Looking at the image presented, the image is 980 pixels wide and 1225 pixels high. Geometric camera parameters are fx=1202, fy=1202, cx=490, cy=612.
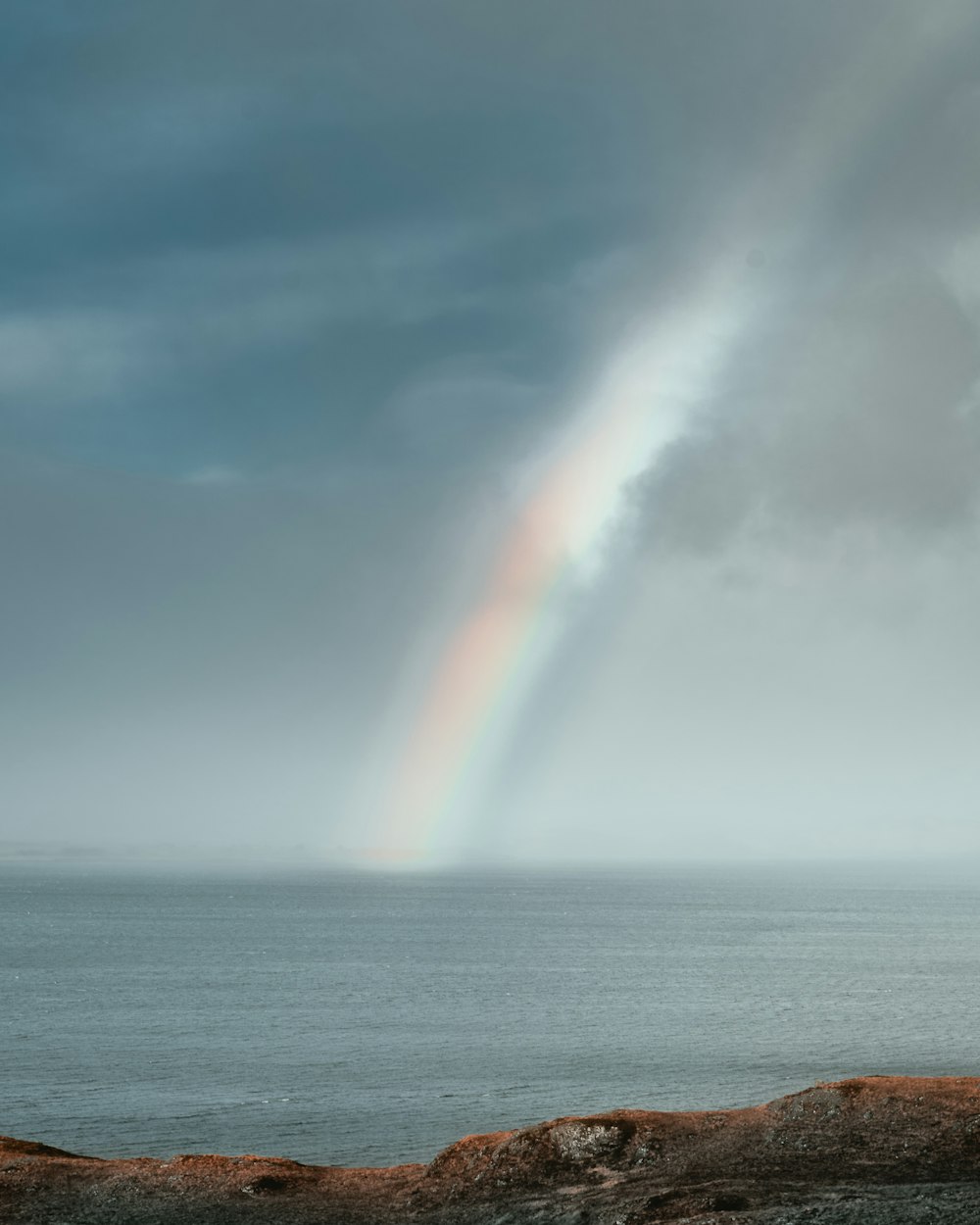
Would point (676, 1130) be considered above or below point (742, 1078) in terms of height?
above

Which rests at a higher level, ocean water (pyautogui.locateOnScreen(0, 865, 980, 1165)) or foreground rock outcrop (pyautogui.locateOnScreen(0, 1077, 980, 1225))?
foreground rock outcrop (pyautogui.locateOnScreen(0, 1077, 980, 1225))

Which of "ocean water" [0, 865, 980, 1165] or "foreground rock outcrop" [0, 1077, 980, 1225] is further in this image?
"ocean water" [0, 865, 980, 1165]

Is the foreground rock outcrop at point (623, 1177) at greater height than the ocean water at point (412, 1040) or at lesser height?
greater

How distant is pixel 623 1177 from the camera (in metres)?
26.1

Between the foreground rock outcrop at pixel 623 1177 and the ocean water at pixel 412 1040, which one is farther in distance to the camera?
the ocean water at pixel 412 1040

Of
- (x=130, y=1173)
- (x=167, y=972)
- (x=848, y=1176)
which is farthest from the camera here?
(x=167, y=972)

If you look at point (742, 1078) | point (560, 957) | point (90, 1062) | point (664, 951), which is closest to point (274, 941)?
point (560, 957)

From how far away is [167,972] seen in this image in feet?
458

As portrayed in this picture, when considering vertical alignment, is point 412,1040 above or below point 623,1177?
below

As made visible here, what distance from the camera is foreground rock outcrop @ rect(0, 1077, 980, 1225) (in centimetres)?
2355

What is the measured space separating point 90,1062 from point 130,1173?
186 ft

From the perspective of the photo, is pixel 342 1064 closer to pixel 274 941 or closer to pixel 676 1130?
pixel 676 1130

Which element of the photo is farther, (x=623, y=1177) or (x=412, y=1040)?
(x=412, y=1040)

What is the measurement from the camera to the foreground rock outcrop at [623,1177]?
927 inches
